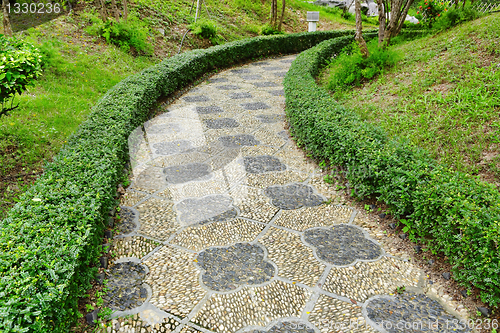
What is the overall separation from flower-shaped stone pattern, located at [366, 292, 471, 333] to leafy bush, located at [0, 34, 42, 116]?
3779 millimetres

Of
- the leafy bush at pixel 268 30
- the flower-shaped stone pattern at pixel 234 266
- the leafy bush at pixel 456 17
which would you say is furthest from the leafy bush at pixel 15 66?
the leafy bush at pixel 268 30

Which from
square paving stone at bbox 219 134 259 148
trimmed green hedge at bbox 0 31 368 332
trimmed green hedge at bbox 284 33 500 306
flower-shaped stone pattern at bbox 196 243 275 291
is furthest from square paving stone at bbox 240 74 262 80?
flower-shaped stone pattern at bbox 196 243 275 291

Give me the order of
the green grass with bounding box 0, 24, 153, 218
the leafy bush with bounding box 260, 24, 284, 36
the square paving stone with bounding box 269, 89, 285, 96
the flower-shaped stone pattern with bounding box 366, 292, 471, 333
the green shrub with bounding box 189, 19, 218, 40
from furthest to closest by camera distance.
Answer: the leafy bush with bounding box 260, 24, 284, 36, the green shrub with bounding box 189, 19, 218, 40, the square paving stone with bounding box 269, 89, 285, 96, the green grass with bounding box 0, 24, 153, 218, the flower-shaped stone pattern with bounding box 366, 292, 471, 333

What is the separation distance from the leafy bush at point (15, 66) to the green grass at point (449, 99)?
445 cm

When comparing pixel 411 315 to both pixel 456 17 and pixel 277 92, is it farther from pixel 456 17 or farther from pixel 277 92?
pixel 456 17

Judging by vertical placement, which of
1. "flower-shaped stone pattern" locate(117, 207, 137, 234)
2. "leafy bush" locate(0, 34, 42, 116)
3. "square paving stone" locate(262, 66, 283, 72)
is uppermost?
"leafy bush" locate(0, 34, 42, 116)

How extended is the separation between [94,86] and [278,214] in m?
5.16

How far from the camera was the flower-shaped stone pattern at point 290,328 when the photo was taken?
7.65ft

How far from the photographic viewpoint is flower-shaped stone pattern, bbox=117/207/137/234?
3421mm

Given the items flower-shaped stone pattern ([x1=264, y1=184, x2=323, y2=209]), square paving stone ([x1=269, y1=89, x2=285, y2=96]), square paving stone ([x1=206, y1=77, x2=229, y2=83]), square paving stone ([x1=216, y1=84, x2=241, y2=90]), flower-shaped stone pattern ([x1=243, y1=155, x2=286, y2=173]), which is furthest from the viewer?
square paving stone ([x1=206, y1=77, x2=229, y2=83])

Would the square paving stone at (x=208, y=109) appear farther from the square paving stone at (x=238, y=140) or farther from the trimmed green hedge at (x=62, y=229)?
the trimmed green hedge at (x=62, y=229)

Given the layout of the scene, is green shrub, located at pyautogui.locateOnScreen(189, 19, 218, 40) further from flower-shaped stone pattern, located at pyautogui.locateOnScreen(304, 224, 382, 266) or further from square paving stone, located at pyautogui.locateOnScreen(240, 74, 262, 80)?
flower-shaped stone pattern, located at pyautogui.locateOnScreen(304, 224, 382, 266)

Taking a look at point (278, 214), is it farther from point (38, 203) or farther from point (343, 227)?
point (38, 203)

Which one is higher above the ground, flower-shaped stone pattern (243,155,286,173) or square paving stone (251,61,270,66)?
square paving stone (251,61,270,66)
